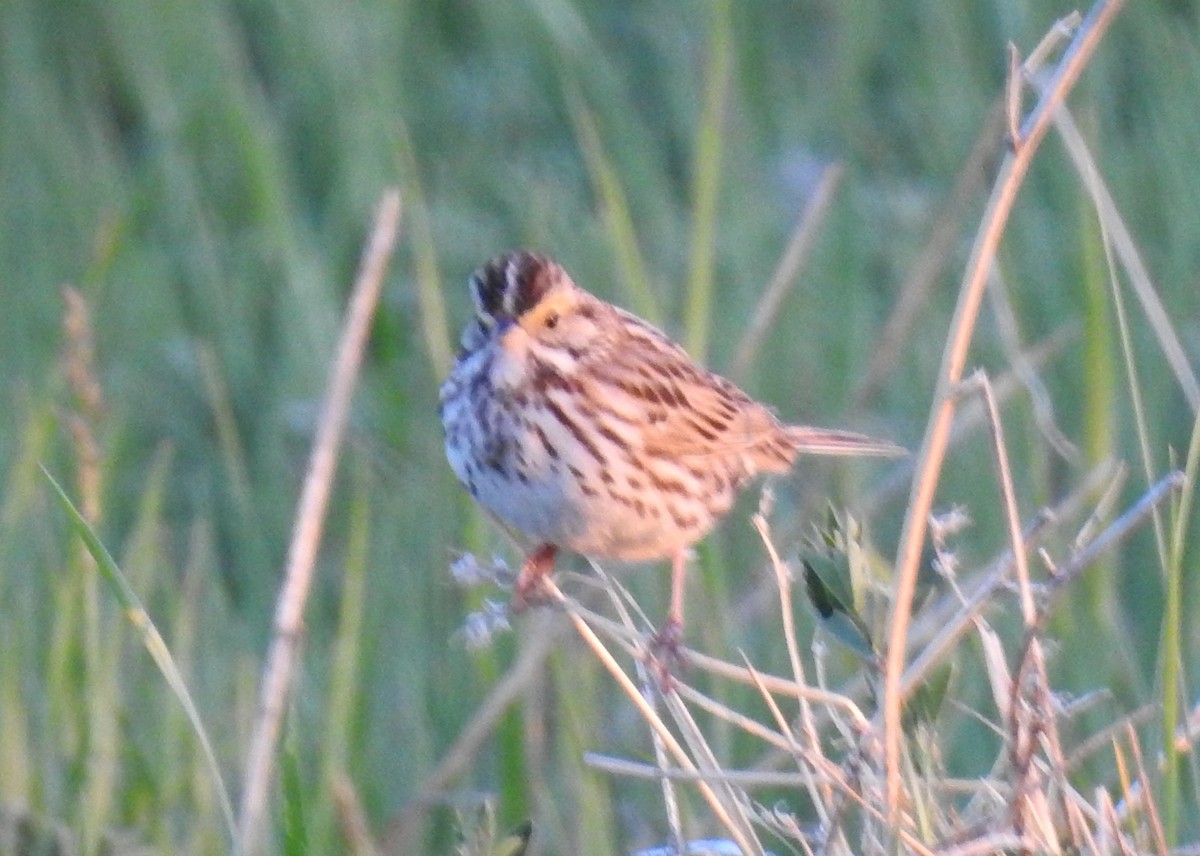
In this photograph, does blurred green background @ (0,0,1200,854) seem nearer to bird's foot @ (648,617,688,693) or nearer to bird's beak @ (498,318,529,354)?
bird's foot @ (648,617,688,693)

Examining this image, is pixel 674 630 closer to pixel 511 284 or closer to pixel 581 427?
pixel 581 427

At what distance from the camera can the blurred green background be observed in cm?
387

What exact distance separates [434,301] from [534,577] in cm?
94

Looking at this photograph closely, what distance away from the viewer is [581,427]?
12.3 ft

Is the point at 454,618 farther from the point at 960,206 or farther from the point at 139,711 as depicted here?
the point at 960,206

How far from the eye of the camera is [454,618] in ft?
14.1

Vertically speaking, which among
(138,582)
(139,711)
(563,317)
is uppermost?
(563,317)

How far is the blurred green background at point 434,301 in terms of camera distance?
387cm

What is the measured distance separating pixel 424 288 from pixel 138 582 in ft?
2.46

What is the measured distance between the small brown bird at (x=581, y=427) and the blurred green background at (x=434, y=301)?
14 cm

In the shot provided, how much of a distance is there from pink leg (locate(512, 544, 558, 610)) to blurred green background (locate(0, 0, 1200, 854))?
144 mm

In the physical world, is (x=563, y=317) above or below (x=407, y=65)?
below

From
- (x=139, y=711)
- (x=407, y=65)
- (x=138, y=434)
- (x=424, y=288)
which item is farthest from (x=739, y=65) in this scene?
(x=139, y=711)

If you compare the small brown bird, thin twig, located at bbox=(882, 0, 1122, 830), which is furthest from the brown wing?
thin twig, located at bbox=(882, 0, 1122, 830)
